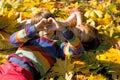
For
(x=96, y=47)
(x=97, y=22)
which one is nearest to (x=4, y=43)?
(x=96, y=47)

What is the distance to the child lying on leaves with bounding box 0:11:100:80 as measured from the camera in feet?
8.00

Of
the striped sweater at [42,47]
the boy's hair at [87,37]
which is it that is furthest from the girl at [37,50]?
the boy's hair at [87,37]

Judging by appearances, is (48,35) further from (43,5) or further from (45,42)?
(43,5)

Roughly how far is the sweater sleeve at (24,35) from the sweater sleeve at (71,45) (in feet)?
0.67

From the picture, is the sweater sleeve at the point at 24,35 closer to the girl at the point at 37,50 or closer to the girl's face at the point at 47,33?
the girl at the point at 37,50

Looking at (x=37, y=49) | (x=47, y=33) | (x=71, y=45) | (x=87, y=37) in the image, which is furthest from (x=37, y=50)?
(x=87, y=37)

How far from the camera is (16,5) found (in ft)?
11.9

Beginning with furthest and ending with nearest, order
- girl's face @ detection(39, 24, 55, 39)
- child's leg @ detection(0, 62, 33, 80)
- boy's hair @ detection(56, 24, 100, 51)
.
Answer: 1. boy's hair @ detection(56, 24, 100, 51)
2. girl's face @ detection(39, 24, 55, 39)
3. child's leg @ detection(0, 62, 33, 80)

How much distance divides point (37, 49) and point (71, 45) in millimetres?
241

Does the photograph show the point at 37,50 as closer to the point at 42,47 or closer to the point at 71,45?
the point at 42,47

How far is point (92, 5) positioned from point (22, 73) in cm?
157

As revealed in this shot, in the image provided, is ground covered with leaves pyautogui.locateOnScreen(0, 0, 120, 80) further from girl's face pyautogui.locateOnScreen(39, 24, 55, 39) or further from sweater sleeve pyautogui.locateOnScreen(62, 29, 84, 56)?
girl's face pyautogui.locateOnScreen(39, 24, 55, 39)

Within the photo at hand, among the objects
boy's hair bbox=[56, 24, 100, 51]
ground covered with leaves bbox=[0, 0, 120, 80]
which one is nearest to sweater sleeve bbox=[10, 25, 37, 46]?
ground covered with leaves bbox=[0, 0, 120, 80]

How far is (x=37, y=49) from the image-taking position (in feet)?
8.66
